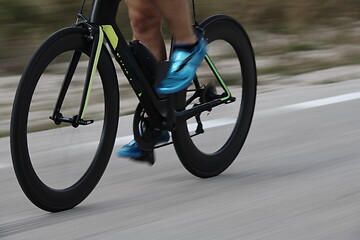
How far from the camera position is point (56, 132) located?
14.6 ft

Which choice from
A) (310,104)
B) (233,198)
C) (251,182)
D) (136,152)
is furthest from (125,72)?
(310,104)

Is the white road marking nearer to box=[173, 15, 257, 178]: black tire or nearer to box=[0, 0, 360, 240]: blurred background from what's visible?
box=[0, 0, 360, 240]: blurred background

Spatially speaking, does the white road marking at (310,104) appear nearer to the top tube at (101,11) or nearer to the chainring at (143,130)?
the chainring at (143,130)

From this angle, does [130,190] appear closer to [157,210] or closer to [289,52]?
[157,210]

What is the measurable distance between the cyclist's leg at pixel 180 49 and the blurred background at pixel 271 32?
192 centimetres

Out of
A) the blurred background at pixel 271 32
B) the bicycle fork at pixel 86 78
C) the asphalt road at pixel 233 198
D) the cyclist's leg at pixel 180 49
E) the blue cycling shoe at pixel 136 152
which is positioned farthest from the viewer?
the blurred background at pixel 271 32

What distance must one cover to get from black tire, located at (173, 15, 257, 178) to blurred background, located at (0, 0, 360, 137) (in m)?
1.67

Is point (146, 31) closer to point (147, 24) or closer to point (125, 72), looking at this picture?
point (147, 24)

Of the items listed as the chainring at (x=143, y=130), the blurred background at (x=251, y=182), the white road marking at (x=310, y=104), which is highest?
the chainring at (x=143, y=130)

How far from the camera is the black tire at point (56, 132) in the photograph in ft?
13.1

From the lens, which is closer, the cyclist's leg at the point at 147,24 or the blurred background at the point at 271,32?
the cyclist's leg at the point at 147,24

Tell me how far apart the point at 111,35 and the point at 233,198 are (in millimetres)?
875

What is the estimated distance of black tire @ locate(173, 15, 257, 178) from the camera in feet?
15.6

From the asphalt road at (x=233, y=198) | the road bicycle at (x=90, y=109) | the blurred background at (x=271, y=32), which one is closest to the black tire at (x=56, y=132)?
the road bicycle at (x=90, y=109)
